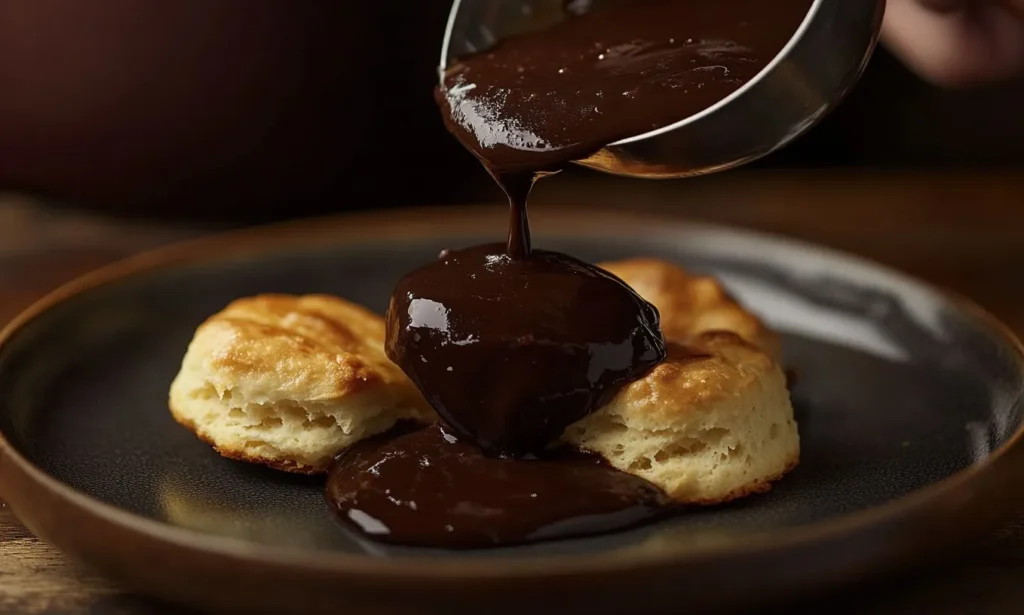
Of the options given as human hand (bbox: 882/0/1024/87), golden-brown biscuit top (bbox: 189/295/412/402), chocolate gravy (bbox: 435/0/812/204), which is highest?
chocolate gravy (bbox: 435/0/812/204)

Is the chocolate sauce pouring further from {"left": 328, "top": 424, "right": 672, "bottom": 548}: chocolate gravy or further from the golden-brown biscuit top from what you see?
the golden-brown biscuit top

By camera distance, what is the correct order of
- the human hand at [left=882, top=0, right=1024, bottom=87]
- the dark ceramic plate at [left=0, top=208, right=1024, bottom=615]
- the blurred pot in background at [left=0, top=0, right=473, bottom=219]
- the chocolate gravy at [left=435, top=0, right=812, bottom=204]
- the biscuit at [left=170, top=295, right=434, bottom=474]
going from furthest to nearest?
1. the blurred pot in background at [left=0, top=0, right=473, bottom=219]
2. the human hand at [left=882, top=0, right=1024, bottom=87]
3. the biscuit at [left=170, top=295, right=434, bottom=474]
4. the chocolate gravy at [left=435, top=0, right=812, bottom=204]
5. the dark ceramic plate at [left=0, top=208, right=1024, bottom=615]

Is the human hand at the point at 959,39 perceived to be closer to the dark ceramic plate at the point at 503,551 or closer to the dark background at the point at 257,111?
the dark ceramic plate at the point at 503,551

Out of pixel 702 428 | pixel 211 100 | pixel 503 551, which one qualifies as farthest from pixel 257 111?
pixel 503 551

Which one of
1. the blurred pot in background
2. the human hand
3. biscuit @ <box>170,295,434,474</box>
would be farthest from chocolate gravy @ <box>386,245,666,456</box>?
the blurred pot in background

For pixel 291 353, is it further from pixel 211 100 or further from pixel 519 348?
pixel 211 100

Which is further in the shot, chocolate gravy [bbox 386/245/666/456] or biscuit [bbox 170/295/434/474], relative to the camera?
biscuit [bbox 170/295/434/474]
